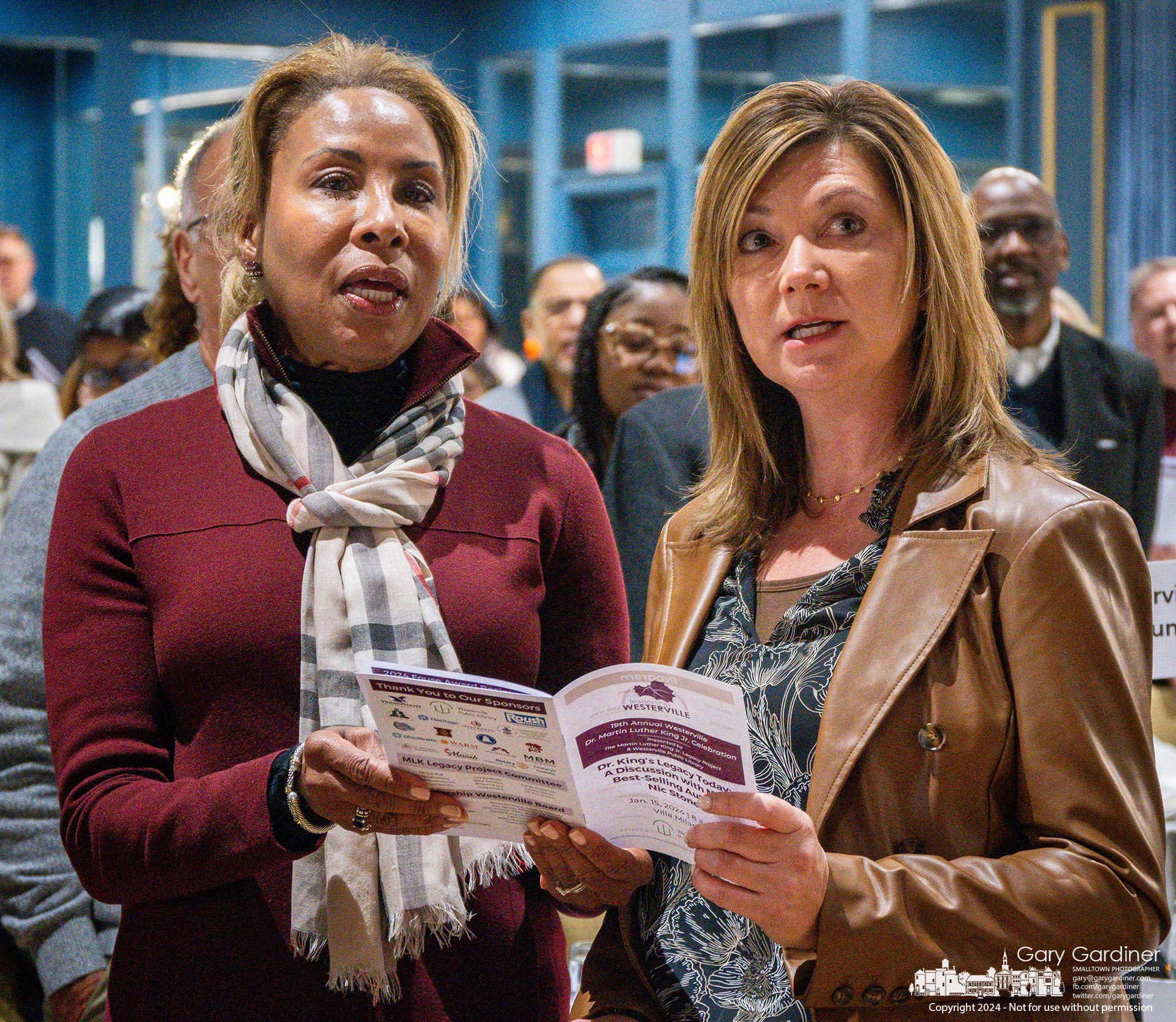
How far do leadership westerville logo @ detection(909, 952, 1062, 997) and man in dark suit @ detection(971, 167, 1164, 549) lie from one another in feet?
8.13

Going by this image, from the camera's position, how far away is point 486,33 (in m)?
10.5

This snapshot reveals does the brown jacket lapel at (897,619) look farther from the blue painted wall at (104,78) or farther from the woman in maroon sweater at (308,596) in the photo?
the blue painted wall at (104,78)

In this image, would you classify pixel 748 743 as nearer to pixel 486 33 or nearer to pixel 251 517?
pixel 251 517

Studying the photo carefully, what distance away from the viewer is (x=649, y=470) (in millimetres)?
3158

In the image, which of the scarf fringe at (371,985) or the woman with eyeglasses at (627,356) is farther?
the woman with eyeglasses at (627,356)

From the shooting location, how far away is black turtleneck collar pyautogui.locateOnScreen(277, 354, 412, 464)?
1914mm

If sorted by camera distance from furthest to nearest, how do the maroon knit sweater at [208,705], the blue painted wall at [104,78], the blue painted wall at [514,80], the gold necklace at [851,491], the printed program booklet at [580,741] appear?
the blue painted wall at [104,78]
the blue painted wall at [514,80]
the gold necklace at [851,491]
the maroon knit sweater at [208,705]
the printed program booklet at [580,741]

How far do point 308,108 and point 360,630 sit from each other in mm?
723

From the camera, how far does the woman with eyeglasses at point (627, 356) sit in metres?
3.99

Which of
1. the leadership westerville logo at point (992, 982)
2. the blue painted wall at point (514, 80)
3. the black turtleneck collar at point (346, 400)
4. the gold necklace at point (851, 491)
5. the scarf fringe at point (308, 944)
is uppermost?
the blue painted wall at point (514, 80)

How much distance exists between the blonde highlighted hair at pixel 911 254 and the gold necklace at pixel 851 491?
4 centimetres

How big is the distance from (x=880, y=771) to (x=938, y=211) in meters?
0.71

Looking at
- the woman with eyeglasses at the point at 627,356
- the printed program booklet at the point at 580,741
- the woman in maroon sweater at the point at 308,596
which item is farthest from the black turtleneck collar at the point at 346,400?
the woman with eyeglasses at the point at 627,356

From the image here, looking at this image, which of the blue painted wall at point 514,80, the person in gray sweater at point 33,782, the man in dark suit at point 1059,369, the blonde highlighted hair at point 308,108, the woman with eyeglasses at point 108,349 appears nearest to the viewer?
the blonde highlighted hair at point 308,108
